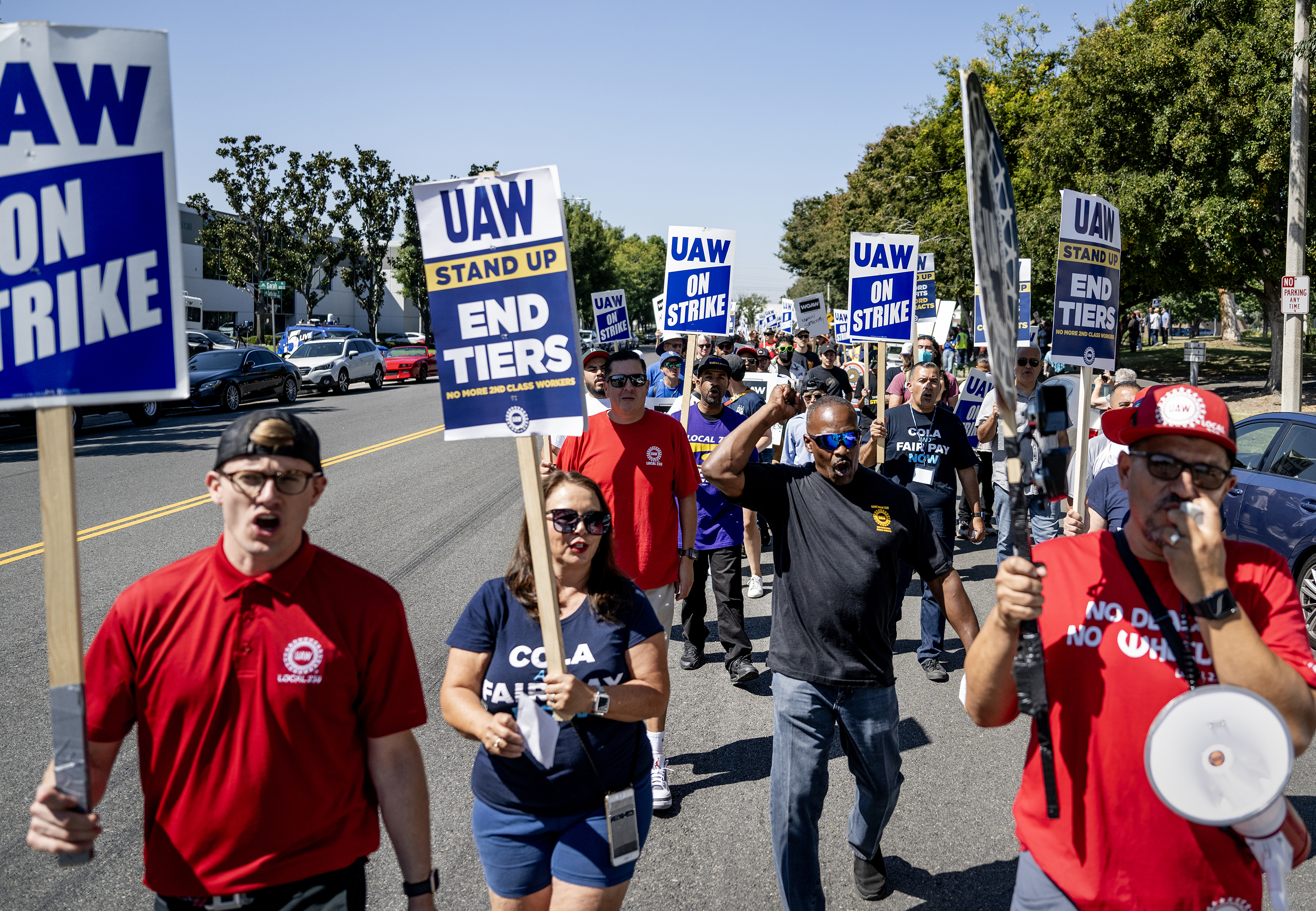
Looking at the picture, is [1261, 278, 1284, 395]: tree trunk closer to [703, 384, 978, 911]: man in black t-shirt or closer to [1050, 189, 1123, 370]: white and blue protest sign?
[1050, 189, 1123, 370]: white and blue protest sign

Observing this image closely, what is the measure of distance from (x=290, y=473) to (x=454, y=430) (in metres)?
0.89

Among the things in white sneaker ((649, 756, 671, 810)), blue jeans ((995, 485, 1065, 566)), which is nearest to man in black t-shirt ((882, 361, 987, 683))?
blue jeans ((995, 485, 1065, 566))

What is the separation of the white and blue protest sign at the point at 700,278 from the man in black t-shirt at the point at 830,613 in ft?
18.3

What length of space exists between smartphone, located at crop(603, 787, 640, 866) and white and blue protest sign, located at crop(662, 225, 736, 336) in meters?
6.87

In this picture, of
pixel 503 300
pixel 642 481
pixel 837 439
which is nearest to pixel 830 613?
pixel 837 439

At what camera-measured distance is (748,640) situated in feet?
23.0

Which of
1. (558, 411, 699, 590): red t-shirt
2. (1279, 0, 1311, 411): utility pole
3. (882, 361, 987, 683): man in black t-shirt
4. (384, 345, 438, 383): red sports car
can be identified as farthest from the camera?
(384, 345, 438, 383): red sports car

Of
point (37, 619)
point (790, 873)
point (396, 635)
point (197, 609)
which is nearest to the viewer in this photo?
point (197, 609)

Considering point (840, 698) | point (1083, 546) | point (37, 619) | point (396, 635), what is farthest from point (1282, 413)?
point (37, 619)

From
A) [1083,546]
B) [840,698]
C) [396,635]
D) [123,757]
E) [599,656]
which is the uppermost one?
[1083,546]

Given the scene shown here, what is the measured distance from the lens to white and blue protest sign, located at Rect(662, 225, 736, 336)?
9562 millimetres

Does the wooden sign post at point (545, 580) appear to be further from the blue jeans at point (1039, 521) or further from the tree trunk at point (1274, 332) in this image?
the tree trunk at point (1274, 332)

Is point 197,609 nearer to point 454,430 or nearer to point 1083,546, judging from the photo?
point 454,430

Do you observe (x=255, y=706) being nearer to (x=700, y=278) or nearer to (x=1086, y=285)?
(x=1086, y=285)
